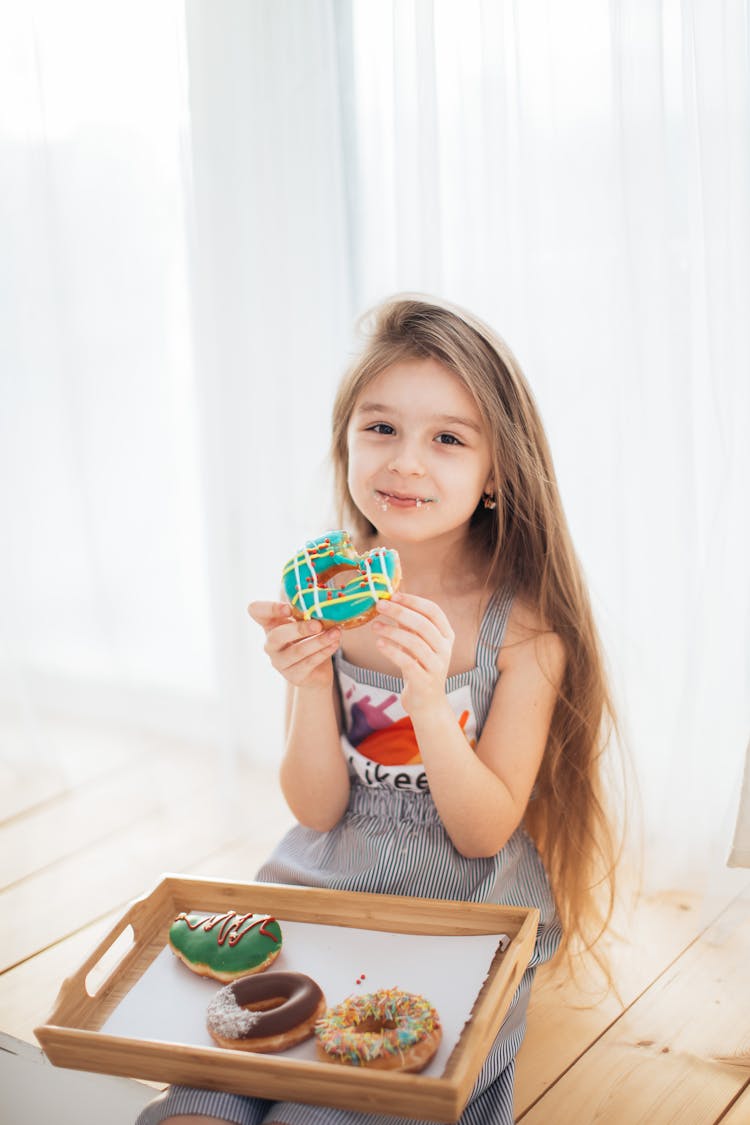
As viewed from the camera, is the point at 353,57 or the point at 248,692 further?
the point at 248,692

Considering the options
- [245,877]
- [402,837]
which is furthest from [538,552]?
[245,877]

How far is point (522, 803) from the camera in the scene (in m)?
1.53

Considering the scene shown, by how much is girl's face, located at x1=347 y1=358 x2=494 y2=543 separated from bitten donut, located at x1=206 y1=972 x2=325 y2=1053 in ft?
1.91

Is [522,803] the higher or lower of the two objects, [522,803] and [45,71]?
the lower

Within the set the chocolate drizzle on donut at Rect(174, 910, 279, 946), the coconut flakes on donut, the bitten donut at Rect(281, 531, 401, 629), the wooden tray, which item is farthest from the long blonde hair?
the coconut flakes on donut

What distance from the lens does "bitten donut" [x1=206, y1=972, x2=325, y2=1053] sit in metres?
1.14

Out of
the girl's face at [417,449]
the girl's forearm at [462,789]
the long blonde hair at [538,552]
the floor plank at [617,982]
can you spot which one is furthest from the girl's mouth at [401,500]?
the floor plank at [617,982]

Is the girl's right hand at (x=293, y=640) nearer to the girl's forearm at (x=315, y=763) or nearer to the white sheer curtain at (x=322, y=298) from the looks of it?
the girl's forearm at (x=315, y=763)

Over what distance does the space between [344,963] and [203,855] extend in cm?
92

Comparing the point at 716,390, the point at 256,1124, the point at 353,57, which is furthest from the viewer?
the point at 353,57

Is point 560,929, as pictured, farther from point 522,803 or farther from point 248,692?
point 248,692

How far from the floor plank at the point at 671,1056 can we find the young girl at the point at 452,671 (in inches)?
5.9

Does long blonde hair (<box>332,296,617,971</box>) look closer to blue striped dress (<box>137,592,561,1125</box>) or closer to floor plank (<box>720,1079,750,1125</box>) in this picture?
blue striped dress (<box>137,592,561,1125</box>)

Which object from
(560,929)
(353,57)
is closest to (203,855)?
(560,929)
